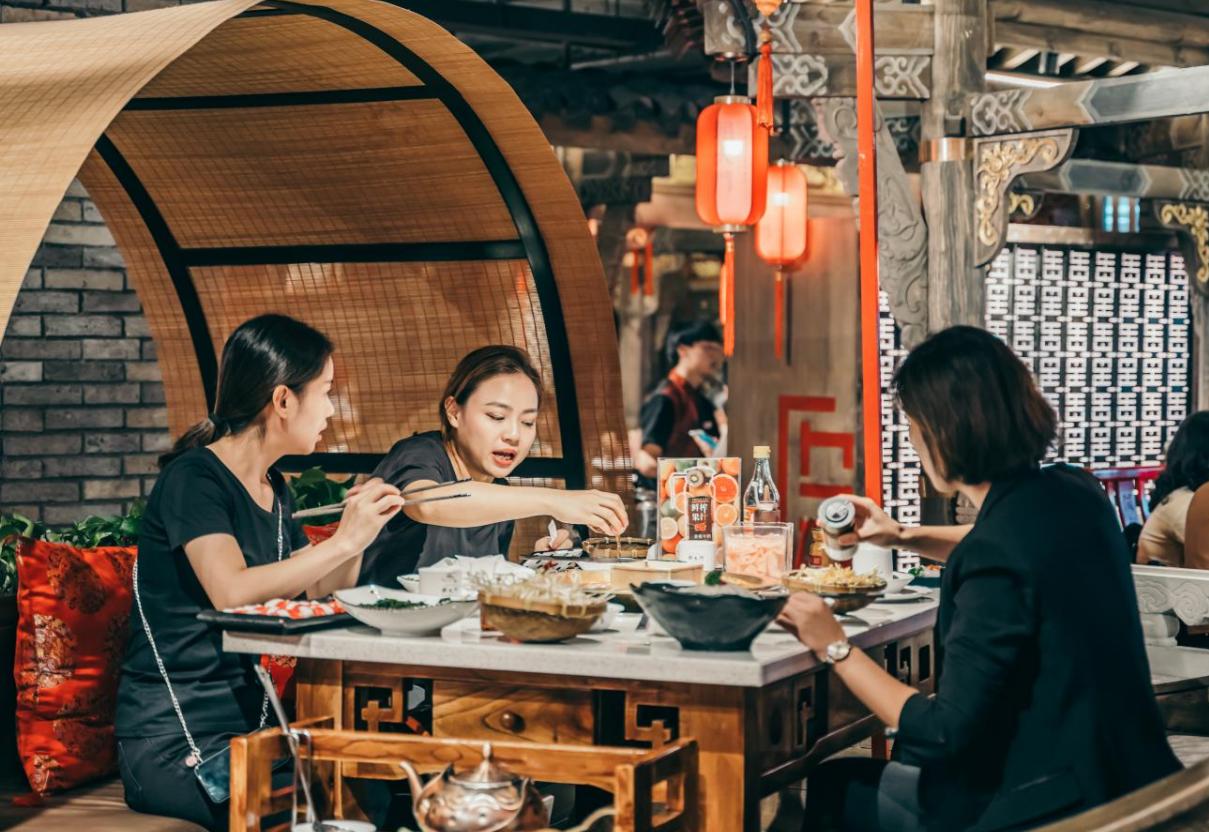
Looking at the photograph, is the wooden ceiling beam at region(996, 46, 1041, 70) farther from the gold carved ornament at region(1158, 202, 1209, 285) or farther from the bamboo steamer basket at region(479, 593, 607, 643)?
the bamboo steamer basket at region(479, 593, 607, 643)


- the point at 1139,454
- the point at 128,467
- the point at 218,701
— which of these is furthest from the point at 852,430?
the point at 218,701

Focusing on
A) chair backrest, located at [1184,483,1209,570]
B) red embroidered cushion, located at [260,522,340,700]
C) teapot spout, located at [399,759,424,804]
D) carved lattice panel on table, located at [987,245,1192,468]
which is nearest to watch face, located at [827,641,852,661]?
teapot spout, located at [399,759,424,804]

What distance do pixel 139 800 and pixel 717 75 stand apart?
5951 mm

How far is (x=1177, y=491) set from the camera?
22.8ft

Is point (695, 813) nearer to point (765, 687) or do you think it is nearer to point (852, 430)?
point (765, 687)

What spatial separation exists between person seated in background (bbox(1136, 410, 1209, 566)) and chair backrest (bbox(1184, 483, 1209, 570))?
14.0 inches

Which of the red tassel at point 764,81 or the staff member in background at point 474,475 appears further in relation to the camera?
the red tassel at point 764,81

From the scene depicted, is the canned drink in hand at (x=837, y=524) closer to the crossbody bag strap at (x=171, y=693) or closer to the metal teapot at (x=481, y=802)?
the metal teapot at (x=481, y=802)

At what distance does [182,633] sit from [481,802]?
1008 millimetres

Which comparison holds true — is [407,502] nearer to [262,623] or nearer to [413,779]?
[262,623]

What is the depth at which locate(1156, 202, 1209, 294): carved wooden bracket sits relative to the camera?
10.8 meters

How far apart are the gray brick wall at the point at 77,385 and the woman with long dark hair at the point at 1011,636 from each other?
12.9 feet

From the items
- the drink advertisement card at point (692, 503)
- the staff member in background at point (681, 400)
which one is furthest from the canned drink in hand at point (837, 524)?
the staff member in background at point (681, 400)

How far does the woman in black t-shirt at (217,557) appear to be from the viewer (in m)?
3.49
